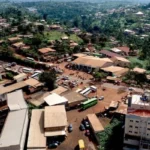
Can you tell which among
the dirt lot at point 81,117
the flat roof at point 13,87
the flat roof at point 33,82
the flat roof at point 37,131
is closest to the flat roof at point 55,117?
the flat roof at point 37,131

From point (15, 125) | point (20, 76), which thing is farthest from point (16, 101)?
point (20, 76)

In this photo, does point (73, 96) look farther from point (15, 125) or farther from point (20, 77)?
point (20, 77)

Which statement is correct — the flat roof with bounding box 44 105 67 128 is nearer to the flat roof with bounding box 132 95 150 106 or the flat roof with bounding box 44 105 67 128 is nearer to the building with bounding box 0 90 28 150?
the building with bounding box 0 90 28 150

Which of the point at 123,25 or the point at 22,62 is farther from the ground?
the point at 22,62

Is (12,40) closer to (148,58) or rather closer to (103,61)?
(103,61)

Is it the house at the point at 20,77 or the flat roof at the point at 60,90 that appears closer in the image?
the flat roof at the point at 60,90

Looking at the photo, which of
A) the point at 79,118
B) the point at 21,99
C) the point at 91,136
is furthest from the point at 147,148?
the point at 21,99

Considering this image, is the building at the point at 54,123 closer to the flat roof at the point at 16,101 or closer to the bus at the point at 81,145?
the bus at the point at 81,145
